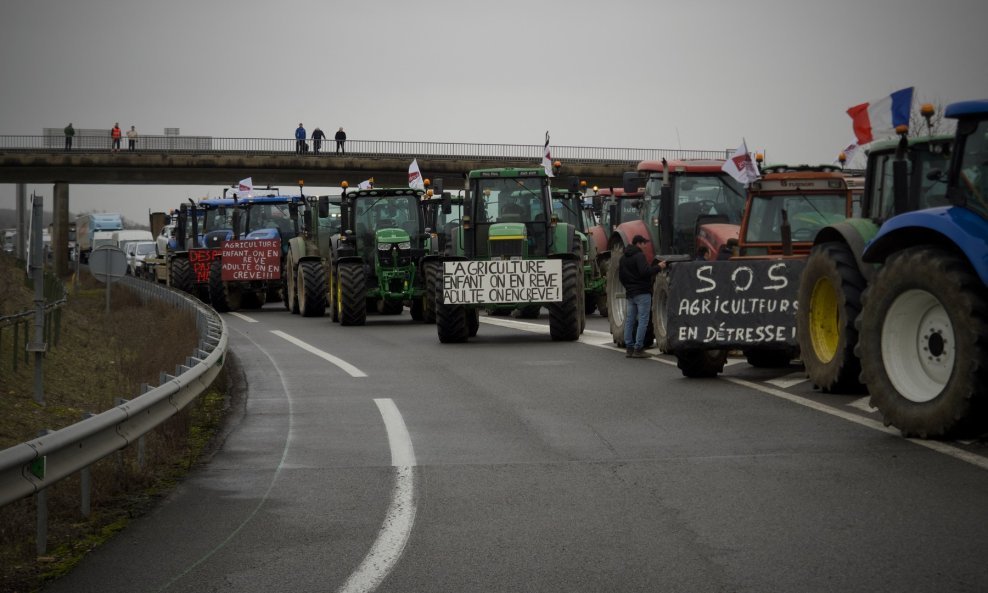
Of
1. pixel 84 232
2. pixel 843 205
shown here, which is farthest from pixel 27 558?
pixel 84 232

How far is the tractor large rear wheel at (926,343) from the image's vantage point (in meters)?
10.1

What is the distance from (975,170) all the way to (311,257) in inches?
984

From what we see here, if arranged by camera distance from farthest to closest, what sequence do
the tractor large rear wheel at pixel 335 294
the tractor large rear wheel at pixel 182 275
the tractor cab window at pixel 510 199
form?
the tractor large rear wheel at pixel 182 275, the tractor large rear wheel at pixel 335 294, the tractor cab window at pixel 510 199

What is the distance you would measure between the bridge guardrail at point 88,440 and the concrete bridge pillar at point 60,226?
6487cm

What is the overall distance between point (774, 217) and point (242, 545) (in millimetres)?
13163

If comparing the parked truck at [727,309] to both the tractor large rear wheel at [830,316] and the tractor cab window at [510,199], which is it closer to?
the tractor large rear wheel at [830,316]

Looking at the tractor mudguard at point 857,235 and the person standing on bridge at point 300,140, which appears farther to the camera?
the person standing on bridge at point 300,140

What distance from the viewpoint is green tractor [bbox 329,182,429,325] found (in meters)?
30.0

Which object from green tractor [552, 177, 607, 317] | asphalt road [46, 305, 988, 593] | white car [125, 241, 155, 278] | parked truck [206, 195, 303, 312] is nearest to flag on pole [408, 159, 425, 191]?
parked truck [206, 195, 303, 312]

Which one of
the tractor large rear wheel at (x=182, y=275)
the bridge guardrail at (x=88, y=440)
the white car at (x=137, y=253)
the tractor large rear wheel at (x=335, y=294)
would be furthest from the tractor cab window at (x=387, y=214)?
the white car at (x=137, y=253)

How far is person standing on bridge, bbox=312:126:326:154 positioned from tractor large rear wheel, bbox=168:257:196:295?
3309 cm

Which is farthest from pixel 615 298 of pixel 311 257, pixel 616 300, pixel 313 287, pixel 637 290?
pixel 311 257

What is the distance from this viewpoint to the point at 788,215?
19578mm

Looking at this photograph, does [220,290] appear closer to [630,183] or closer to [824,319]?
[630,183]
